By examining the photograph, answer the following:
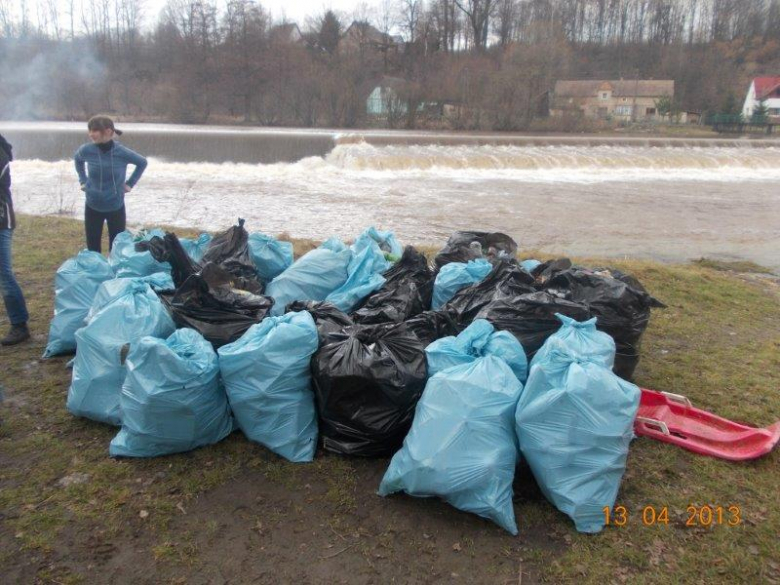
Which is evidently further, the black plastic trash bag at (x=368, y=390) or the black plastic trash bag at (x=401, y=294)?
the black plastic trash bag at (x=401, y=294)

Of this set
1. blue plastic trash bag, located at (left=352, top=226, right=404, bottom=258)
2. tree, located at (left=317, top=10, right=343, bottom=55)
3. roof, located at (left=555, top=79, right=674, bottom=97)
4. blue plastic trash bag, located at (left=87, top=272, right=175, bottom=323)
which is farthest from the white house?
blue plastic trash bag, located at (left=87, top=272, right=175, bottom=323)

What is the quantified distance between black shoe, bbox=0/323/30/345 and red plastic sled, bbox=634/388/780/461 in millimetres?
3775

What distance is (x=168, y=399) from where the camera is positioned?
2590 millimetres

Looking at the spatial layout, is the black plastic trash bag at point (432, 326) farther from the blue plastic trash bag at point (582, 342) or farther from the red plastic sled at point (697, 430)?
the red plastic sled at point (697, 430)

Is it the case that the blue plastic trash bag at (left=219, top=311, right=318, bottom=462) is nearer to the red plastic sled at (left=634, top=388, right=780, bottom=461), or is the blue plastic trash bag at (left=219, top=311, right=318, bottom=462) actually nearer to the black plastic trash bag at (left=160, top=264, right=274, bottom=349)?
the black plastic trash bag at (left=160, top=264, right=274, bottom=349)

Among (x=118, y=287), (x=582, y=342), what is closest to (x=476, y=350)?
(x=582, y=342)

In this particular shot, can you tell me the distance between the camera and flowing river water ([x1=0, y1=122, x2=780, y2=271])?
32.7 feet

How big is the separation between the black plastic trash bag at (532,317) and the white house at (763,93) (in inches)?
2168

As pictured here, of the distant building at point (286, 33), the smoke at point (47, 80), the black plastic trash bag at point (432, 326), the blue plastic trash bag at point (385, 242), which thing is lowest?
the black plastic trash bag at point (432, 326)

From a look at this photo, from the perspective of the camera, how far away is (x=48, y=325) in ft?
13.9

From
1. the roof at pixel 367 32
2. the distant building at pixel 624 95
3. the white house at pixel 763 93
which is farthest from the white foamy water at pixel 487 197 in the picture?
the roof at pixel 367 32

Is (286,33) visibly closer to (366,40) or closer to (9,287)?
(366,40)

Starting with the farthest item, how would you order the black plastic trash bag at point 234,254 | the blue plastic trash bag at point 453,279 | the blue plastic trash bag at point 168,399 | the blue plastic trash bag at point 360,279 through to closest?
the black plastic trash bag at point 234,254 < the blue plastic trash bag at point 453,279 < the blue plastic trash bag at point 360,279 < the blue plastic trash bag at point 168,399

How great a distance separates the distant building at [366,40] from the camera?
171 feet
